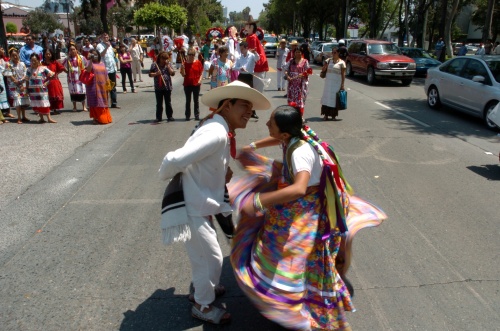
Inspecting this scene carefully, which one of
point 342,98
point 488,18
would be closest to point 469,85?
point 342,98

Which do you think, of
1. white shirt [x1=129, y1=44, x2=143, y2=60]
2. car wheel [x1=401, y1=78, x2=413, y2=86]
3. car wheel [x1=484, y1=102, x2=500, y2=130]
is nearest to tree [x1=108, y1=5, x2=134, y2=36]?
white shirt [x1=129, y1=44, x2=143, y2=60]

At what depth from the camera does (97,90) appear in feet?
34.1

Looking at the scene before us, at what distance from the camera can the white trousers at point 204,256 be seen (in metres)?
3.07

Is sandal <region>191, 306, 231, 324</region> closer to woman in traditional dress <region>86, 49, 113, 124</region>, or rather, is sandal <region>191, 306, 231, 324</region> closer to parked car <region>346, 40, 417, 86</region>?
woman in traditional dress <region>86, 49, 113, 124</region>

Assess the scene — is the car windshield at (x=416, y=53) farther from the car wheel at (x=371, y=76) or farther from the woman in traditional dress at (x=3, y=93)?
the woman in traditional dress at (x=3, y=93)

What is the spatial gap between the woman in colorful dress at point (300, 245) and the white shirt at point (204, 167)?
Answer: 0.25 meters

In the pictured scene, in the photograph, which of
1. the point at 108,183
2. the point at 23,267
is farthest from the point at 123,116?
the point at 23,267

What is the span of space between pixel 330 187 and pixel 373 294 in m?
1.26

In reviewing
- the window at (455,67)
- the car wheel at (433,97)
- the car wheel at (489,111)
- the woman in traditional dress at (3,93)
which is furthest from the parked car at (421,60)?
the woman in traditional dress at (3,93)

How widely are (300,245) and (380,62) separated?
16979mm

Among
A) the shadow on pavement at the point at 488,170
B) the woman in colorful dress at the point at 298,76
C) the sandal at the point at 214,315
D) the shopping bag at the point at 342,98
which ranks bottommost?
the shadow on pavement at the point at 488,170

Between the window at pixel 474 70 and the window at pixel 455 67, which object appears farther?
the window at pixel 455 67

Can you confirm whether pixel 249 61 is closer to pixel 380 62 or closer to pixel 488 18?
pixel 380 62

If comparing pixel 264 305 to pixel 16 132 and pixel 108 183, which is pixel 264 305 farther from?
pixel 16 132
